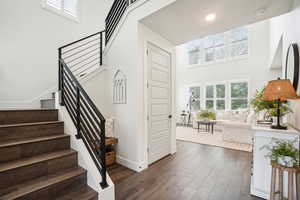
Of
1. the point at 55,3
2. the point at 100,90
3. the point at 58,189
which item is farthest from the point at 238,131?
the point at 55,3

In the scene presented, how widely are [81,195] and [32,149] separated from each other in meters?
0.87

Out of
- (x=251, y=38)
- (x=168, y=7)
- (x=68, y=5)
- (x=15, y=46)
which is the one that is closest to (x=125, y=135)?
(x=168, y=7)

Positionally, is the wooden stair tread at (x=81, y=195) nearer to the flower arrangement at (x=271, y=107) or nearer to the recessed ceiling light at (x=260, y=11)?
the flower arrangement at (x=271, y=107)

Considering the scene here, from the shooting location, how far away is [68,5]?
4.09 m

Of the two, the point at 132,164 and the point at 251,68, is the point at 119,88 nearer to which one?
the point at 132,164

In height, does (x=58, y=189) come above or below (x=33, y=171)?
below

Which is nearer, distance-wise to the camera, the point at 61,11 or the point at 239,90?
the point at 61,11

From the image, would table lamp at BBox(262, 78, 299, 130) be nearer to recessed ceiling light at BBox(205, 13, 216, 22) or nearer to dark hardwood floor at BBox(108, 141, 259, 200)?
dark hardwood floor at BBox(108, 141, 259, 200)

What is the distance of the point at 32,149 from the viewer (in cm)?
175

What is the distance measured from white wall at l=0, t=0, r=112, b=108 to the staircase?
5.77 ft

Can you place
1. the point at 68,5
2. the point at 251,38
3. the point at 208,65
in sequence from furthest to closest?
1. the point at 208,65
2. the point at 251,38
3. the point at 68,5

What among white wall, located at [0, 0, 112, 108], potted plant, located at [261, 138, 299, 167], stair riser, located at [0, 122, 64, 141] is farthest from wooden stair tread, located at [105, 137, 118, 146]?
potted plant, located at [261, 138, 299, 167]

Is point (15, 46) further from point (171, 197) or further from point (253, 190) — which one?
point (253, 190)

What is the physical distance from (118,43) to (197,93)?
5883 millimetres
